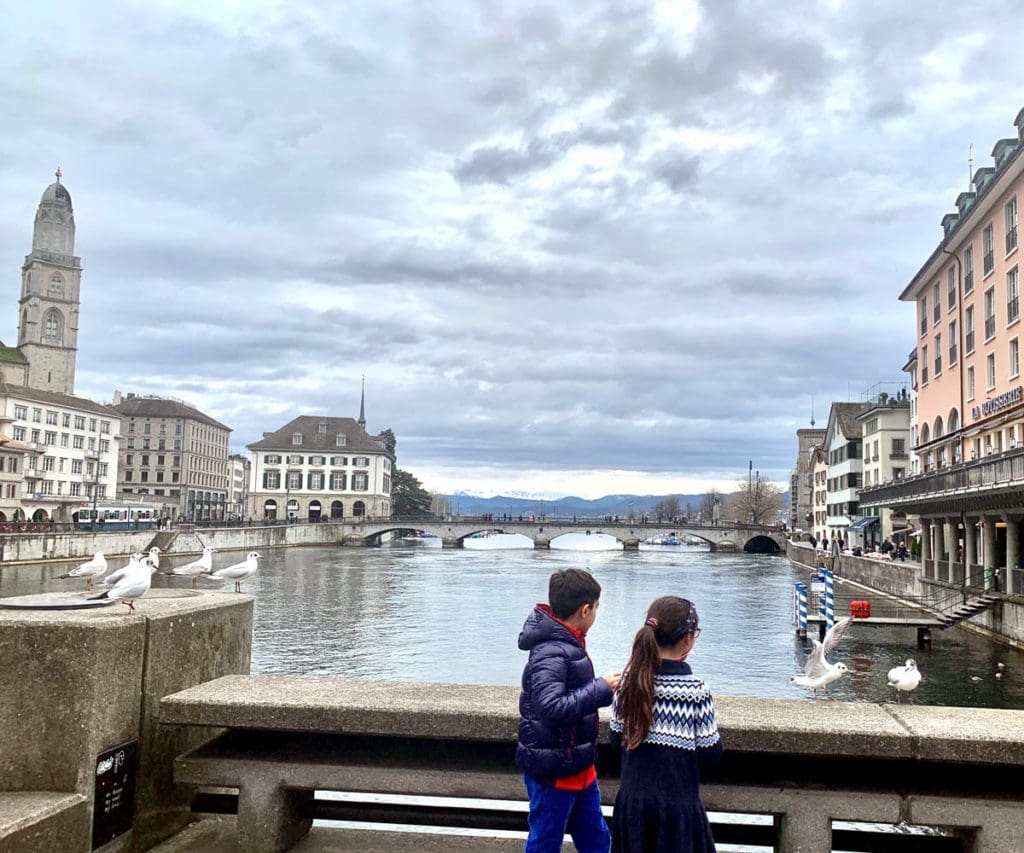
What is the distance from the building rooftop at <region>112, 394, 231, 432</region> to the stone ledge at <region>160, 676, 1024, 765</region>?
143 m

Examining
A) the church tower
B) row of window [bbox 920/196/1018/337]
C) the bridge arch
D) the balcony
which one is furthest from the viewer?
the church tower

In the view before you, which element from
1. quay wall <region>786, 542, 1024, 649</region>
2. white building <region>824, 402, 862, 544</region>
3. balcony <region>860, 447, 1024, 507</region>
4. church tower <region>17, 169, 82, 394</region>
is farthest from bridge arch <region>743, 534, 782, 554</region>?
church tower <region>17, 169, 82, 394</region>

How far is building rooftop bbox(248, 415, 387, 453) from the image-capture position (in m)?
130

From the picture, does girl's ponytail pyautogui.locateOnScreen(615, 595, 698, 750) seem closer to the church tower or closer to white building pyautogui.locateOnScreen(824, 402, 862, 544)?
white building pyautogui.locateOnScreen(824, 402, 862, 544)

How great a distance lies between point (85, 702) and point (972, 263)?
141 feet

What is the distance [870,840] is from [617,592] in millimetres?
46128

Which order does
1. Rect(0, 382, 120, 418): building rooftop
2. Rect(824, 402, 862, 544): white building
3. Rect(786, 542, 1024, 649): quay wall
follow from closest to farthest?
Rect(786, 542, 1024, 649): quay wall → Rect(824, 402, 862, 544): white building → Rect(0, 382, 120, 418): building rooftop

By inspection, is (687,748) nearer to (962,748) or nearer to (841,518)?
(962,748)

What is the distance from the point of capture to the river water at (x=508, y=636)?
74.4 feet

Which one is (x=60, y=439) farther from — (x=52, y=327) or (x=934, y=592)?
(x=934, y=592)

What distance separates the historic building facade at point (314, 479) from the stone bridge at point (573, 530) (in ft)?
49.9

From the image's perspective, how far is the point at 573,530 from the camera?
363ft

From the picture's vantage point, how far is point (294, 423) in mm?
134625

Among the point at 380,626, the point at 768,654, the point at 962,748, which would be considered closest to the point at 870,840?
the point at 962,748
